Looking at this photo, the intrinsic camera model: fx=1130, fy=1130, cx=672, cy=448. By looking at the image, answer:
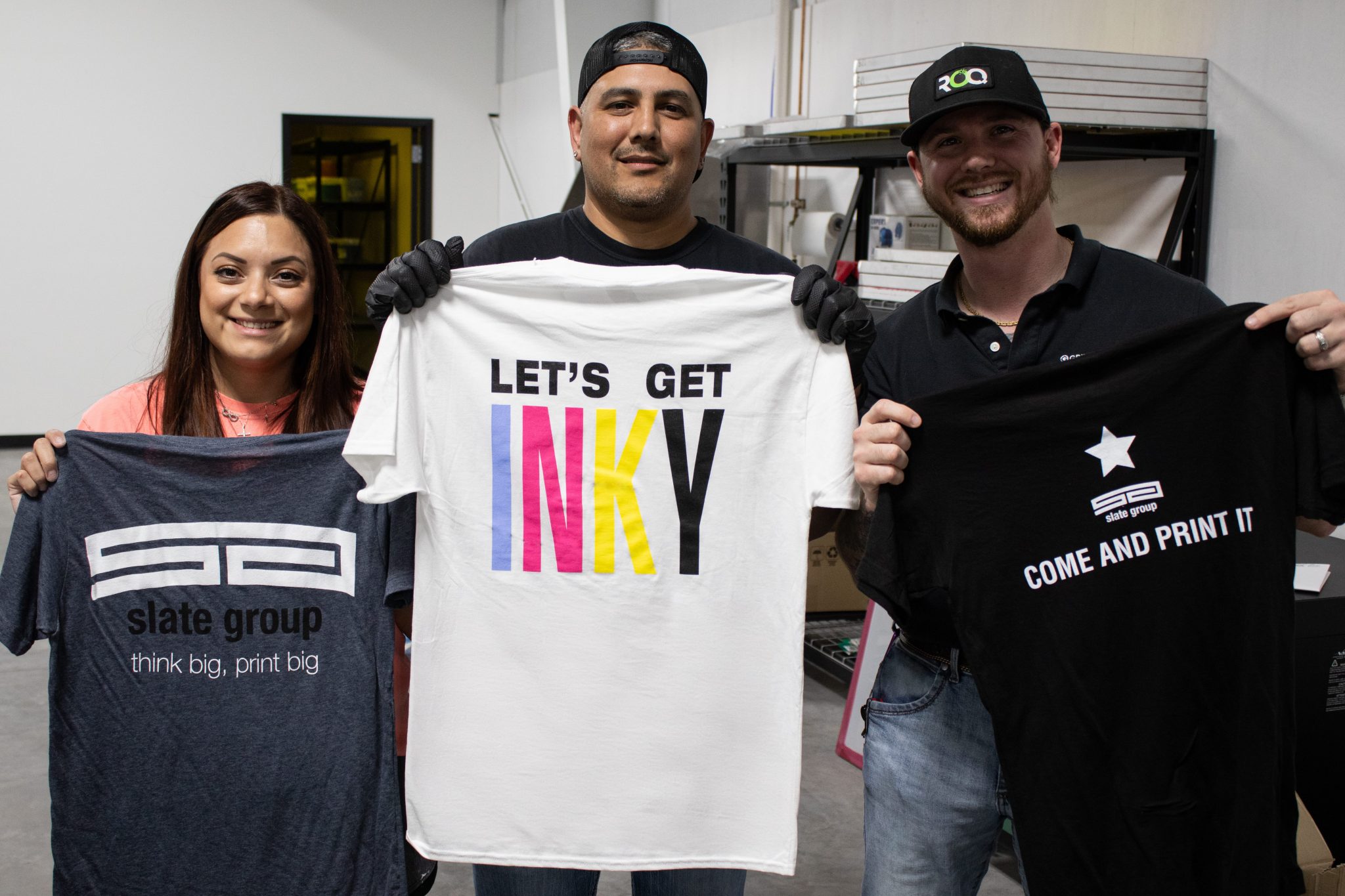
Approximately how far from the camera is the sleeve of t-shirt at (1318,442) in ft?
4.88

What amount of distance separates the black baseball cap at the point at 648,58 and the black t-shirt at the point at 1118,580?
64 centimetres

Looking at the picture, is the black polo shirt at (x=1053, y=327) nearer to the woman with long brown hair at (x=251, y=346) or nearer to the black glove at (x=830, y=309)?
the black glove at (x=830, y=309)

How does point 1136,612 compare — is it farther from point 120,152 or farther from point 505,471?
point 120,152

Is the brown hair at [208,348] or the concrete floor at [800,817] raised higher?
the brown hair at [208,348]

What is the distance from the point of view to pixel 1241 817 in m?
1.50

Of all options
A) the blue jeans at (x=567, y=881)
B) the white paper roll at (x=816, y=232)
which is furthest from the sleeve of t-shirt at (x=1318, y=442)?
the white paper roll at (x=816, y=232)

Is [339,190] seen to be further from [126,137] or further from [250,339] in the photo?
[250,339]

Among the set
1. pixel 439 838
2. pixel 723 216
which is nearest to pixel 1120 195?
pixel 723 216

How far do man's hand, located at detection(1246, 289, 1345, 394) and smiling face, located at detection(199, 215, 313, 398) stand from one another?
4.63 ft

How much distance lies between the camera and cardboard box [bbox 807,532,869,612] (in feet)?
14.3

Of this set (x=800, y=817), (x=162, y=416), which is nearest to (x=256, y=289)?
(x=162, y=416)

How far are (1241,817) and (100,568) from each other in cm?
168

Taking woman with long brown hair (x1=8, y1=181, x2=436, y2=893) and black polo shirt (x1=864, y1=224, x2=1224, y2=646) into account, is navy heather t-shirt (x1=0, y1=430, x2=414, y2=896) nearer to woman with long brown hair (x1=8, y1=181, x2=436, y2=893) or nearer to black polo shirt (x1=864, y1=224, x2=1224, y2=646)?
woman with long brown hair (x1=8, y1=181, x2=436, y2=893)

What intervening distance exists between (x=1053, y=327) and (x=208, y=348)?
4.42 feet
